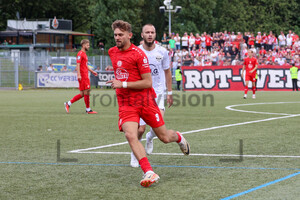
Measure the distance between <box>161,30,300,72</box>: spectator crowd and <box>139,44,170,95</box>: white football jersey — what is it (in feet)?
95.4

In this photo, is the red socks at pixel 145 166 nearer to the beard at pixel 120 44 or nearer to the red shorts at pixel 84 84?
the beard at pixel 120 44

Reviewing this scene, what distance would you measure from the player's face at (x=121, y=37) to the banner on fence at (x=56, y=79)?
114 ft

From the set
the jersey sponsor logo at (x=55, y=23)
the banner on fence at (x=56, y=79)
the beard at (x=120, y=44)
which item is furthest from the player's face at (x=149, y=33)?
the jersey sponsor logo at (x=55, y=23)

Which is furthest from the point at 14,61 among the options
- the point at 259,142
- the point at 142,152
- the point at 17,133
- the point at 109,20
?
the point at 142,152

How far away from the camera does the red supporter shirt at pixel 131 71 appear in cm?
744

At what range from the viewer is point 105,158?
9.16 m

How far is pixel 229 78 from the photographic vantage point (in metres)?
38.4

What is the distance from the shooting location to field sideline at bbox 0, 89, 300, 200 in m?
6.60

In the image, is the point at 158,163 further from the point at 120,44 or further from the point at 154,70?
the point at 120,44

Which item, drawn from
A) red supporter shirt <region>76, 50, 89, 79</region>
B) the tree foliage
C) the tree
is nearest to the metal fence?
the tree

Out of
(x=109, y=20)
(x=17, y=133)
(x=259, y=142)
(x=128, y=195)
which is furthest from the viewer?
(x=109, y=20)

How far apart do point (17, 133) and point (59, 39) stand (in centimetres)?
5767

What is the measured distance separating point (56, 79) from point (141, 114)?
35.5 m

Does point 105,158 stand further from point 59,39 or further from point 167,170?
point 59,39
